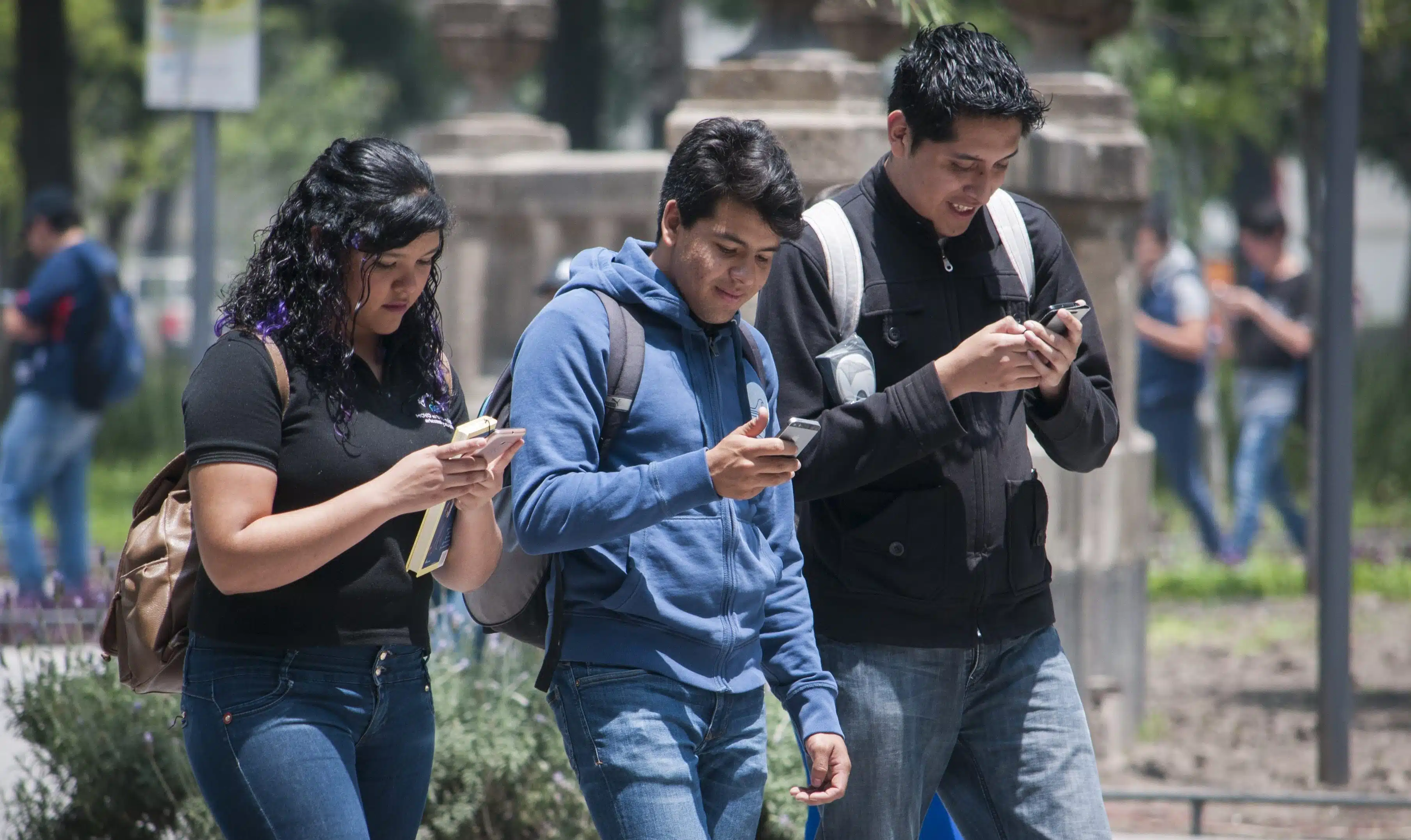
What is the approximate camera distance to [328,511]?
8.38ft

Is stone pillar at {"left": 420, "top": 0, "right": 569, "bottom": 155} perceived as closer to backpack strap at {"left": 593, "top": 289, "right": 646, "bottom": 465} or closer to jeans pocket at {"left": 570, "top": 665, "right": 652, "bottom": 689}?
backpack strap at {"left": 593, "top": 289, "right": 646, "bottom": 465}

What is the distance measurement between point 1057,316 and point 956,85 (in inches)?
16.6

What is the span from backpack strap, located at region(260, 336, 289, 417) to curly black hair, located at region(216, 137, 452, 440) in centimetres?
1

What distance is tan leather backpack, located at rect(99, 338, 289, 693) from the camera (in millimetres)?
2791

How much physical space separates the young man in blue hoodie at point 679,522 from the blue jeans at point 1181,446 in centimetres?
818

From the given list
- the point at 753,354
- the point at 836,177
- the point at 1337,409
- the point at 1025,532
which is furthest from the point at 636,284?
the point at 1337,409

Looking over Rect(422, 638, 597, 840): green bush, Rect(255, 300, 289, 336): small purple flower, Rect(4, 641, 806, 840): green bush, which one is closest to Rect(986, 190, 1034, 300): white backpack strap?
Rect(255, 300, 289, 336): small purple flower

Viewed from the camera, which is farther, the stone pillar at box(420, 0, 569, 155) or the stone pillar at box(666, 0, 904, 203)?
the stone pillar at box(420, 0, 569, 155)

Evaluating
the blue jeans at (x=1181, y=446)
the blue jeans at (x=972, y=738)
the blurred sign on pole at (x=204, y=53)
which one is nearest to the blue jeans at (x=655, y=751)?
the blue jeans at (x=972, y=738)

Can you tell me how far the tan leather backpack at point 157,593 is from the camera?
2791 mm

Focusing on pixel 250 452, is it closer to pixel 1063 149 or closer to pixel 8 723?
pixel 8 723

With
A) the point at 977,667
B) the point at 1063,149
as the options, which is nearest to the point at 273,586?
the point at 977,667

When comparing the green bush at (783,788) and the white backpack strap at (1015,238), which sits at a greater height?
the white backpack strap at (1015,238)

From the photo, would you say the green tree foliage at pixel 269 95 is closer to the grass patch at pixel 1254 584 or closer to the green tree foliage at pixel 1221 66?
the green tree foliage at pixel 1221 66
